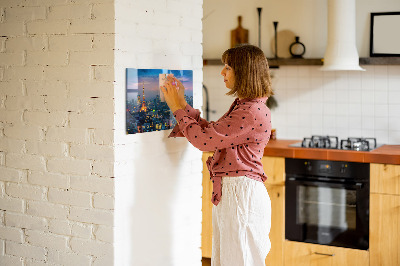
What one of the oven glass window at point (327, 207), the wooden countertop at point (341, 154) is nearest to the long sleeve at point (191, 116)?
the wooden countertop at point (341, 154)

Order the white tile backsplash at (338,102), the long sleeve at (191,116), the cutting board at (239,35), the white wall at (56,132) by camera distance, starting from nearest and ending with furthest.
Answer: the white wall at (56,132) < the long sleeve at (191,116) < the white tile backsplash at (338,102) < the cutting board at (239,35)

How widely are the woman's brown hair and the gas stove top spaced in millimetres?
1658

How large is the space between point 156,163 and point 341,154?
5.31 ft

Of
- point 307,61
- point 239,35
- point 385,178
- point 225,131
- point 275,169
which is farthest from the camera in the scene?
point 239,35

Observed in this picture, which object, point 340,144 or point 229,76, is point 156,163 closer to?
point 229,76

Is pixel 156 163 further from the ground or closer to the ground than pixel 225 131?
closer to the ground

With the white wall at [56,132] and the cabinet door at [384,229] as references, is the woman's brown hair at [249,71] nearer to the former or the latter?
the white wall at [56,132]

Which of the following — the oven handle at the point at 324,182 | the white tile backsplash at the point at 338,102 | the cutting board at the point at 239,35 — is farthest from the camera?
the cutting board at the point at 239,35

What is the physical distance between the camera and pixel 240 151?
275 cm

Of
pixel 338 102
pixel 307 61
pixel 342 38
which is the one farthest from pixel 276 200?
pixel 342 38

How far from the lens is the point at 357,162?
13.0 ft

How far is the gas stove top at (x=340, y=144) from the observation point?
4.15 metres

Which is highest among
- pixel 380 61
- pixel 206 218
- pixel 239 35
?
pixel 239 35

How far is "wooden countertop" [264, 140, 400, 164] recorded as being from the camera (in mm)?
3875
